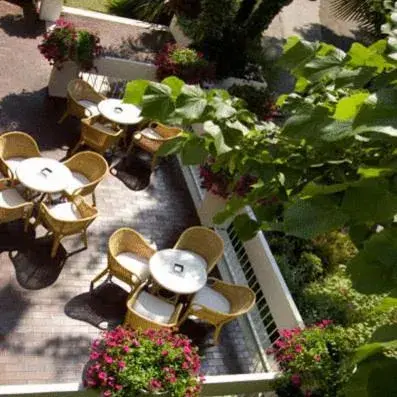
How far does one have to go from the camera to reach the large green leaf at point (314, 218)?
5.51 ft

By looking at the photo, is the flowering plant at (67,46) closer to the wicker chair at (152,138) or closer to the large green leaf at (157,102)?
the wicker chair at (152,138)

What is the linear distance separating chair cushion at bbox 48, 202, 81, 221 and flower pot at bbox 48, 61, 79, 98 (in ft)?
12.2

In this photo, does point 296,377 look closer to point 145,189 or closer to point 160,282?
point 160,282

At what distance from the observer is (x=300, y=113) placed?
195cm

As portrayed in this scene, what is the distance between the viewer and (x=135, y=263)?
328 inches

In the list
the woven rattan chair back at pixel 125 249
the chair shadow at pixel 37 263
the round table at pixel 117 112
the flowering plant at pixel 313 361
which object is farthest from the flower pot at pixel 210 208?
the flowering plant at pixel 313 361

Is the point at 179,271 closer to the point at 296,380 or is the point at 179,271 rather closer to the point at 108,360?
the point at 108,360

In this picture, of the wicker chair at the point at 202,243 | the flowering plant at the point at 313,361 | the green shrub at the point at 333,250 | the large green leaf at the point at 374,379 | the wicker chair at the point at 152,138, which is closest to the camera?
the large green leaf at the point at 374,379

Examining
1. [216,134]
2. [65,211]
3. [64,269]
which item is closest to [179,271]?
[64,269]

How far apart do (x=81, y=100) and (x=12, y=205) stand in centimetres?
331

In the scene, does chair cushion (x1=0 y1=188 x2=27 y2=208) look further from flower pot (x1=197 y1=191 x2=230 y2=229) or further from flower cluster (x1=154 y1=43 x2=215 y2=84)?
flower cluster (x1=154 y1=43 x2=215 y2=84)

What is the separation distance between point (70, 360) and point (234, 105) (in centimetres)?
553

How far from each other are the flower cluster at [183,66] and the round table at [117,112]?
5.15 ft

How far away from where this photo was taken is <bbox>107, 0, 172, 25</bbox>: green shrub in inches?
611
